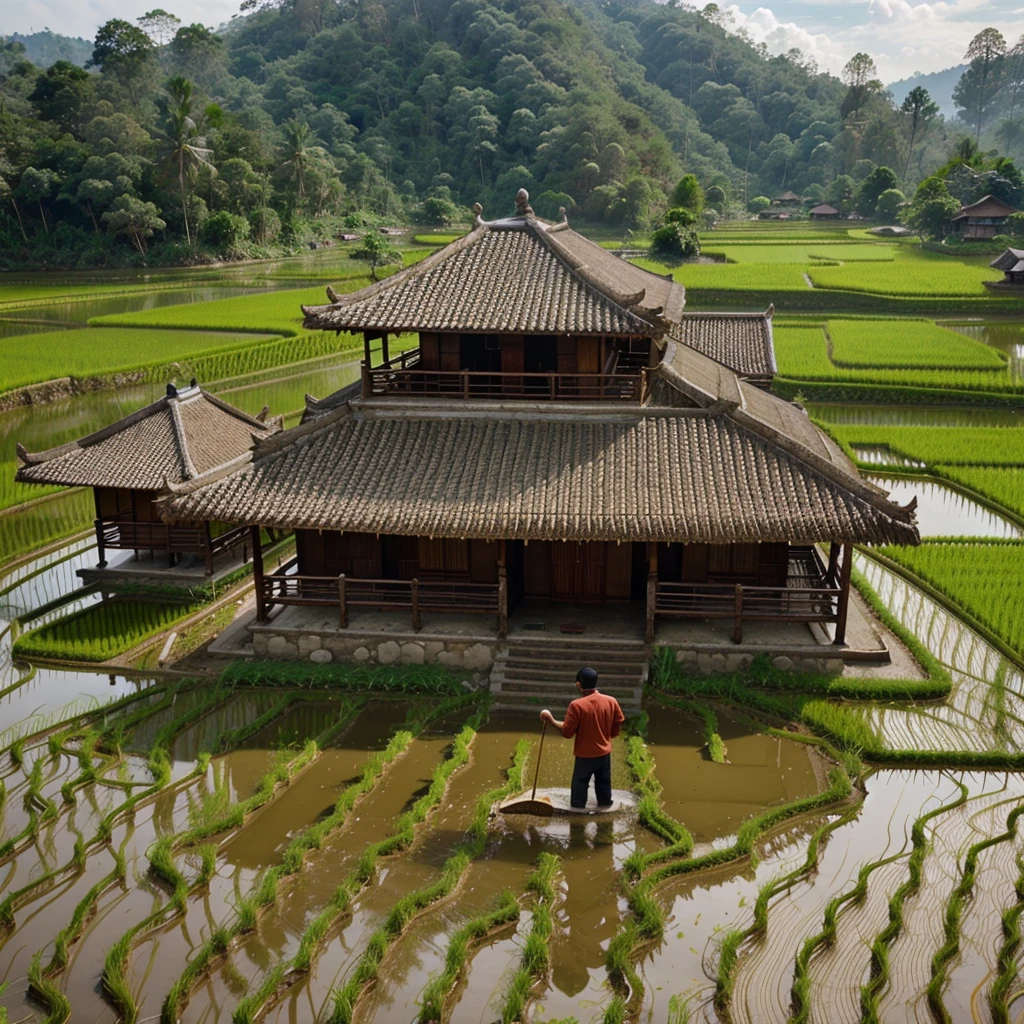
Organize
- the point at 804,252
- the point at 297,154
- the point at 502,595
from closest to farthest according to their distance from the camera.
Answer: the point at 502,595 < the point at 804,252 < the point at 297,154

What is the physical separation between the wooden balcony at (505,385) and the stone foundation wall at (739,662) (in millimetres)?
4404

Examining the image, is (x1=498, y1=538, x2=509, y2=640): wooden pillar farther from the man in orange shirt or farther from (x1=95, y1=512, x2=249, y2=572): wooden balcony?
(x1=95, y1=512, x2=249, y2=572): wooden balcony

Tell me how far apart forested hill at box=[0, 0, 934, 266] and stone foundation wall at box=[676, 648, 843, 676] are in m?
58.5

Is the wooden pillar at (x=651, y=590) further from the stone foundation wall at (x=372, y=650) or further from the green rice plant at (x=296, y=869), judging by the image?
the green rice plant at (x=296, y=869)

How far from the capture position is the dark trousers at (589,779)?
11.8m

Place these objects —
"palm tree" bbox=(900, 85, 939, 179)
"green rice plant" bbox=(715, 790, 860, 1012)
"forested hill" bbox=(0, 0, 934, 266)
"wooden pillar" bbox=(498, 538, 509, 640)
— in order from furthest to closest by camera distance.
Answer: "palm tree" bbox=(900, 85, 939, 179) < "forested hill" bbox=(0, 0, 934, 266) < "wooden pillar" bbox=(498, 538, 509, 640) < "green rice plant" bbox=(715, 790, 860, 1012)

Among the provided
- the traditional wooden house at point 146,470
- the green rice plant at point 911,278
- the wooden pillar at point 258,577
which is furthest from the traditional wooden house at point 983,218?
the wooden pillar at point 258,577

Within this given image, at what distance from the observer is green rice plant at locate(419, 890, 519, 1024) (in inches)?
352

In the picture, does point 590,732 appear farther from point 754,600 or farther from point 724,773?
point 754,600

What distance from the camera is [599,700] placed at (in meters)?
11.5

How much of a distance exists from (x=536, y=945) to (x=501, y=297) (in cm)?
1062

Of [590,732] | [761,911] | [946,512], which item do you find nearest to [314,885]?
[590,732]

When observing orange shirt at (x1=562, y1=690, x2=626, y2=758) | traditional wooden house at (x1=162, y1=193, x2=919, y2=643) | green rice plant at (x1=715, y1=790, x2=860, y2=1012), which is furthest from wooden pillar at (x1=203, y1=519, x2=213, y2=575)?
green rice plant at (x1=715, y1=790, x2=860, y2=1012)

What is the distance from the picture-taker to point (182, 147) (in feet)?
208
